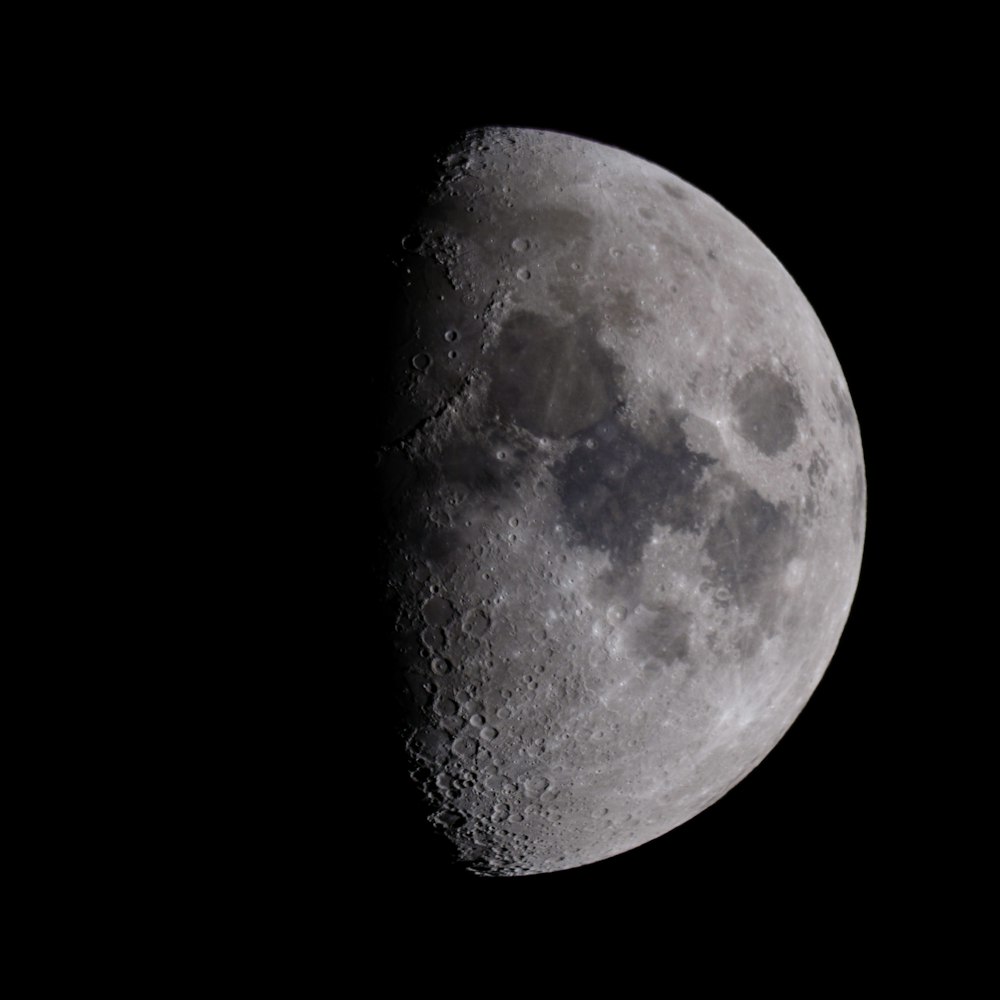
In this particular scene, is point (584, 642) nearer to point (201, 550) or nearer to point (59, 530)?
point (201, 550)

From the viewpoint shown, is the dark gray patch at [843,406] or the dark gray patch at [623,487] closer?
→ the dark gray patch at [623,487]

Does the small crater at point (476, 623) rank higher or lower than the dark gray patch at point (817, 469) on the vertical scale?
lower

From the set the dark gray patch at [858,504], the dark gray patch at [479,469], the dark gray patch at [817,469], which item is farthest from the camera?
the dark gray patch at [858,504]

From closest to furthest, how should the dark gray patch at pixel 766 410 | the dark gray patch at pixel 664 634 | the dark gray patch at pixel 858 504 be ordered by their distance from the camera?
the dark gray patch at pixel 664 634
the dark gray patch at pixel 766 410
the dark gray patch at pixel 858 504

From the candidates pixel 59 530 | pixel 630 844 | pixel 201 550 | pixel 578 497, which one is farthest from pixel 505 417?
pixel 630 844

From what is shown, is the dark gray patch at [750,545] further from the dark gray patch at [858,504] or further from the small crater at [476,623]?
the small crater at [476,623]

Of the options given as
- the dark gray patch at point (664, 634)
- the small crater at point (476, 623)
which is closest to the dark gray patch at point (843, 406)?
the dark gray patch at point (664, 634)

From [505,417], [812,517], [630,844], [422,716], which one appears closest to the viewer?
[505,417]

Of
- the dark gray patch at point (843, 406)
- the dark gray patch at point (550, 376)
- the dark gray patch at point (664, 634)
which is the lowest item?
the dark gray patch at point (664, 634)

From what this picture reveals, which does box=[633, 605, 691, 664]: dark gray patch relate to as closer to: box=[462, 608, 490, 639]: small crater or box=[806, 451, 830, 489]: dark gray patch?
box=[462, 608, 490, 639]: small crater
